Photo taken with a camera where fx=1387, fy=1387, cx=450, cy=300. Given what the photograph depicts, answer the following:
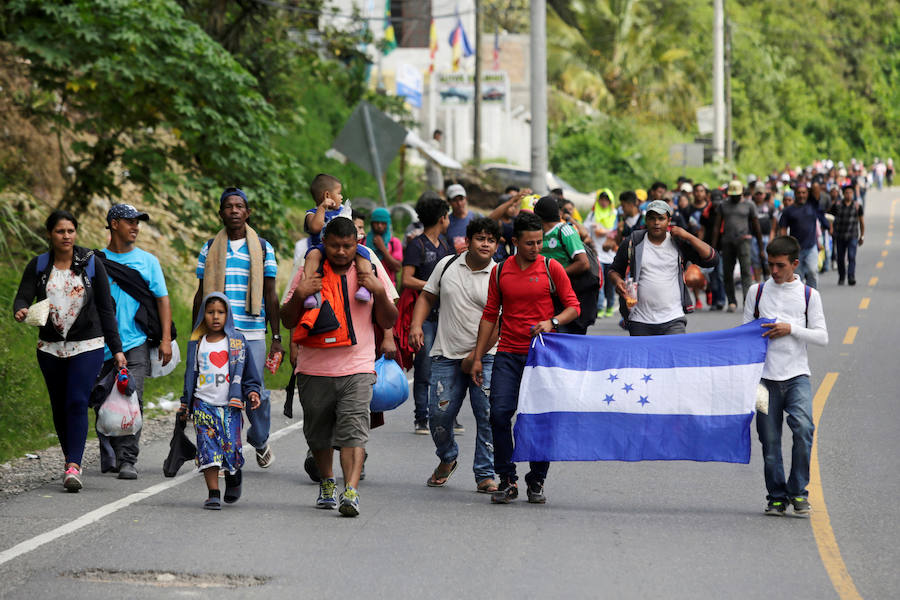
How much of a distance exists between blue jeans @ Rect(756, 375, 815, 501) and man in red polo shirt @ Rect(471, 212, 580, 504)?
1320mm

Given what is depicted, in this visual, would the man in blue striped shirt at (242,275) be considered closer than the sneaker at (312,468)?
No

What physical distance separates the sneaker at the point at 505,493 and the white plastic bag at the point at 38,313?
3.12 m

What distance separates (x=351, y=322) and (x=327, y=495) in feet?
3.55

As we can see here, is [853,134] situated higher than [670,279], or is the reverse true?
[853,134]

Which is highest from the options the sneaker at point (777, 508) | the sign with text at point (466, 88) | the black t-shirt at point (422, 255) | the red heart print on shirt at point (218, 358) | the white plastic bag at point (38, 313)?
the sign with text at point (466, 88)

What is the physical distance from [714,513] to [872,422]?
400cm

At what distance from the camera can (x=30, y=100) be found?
17734 millimetres

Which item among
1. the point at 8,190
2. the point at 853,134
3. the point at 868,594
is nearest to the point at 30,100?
the point at 8,190

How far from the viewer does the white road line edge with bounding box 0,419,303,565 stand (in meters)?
7.27

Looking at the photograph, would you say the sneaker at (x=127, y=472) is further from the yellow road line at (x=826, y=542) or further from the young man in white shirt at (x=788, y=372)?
the yellow road line at (x=826, y=542)

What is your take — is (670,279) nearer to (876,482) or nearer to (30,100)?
(876,482)

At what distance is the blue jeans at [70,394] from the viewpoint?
9125mm

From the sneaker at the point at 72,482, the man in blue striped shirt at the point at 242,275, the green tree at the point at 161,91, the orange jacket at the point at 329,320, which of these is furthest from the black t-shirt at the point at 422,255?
the green tree at the point at 161,91

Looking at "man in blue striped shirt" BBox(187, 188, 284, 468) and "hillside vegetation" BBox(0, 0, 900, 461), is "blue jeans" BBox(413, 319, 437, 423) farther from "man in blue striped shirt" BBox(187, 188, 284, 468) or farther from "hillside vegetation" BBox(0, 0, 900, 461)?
"hillside vegetation" BBox(0, 0, 900, 461)
